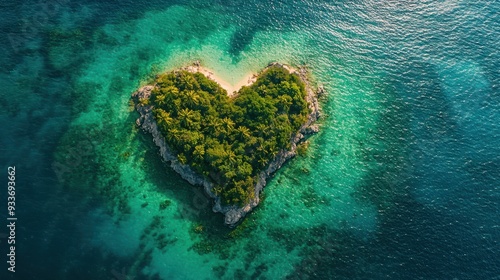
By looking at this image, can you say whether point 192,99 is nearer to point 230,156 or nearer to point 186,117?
point 186,117

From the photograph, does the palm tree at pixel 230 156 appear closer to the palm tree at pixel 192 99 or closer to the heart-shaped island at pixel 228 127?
the heart-shaped island at pixel 228 127

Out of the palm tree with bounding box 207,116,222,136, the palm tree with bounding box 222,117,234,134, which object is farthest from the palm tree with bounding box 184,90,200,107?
the palm tree with bounding box 222,117,234,134

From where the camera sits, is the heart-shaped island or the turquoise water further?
the heart-shaped island

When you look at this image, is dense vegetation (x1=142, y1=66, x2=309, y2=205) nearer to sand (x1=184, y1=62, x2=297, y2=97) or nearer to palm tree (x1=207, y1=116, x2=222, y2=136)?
palm tree (x1=207, y1=116, x2=222, y2=136)

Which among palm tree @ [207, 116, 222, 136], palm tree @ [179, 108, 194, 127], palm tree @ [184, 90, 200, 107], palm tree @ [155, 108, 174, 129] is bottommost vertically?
palm tree @ [155, 108, 174, 129]

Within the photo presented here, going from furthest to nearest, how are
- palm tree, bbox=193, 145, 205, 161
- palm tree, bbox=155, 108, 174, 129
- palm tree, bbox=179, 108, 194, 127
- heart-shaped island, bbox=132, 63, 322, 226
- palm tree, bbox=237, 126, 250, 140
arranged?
palm tree, bbox=179, 108, 194, 127, palm tree, bbox=155, 108, 174, 129, palm tree, bbox=237, 126, 250, 140, palm tree, bbox=193, 145, 205, 161, heart-shaped island, bbox=132, 63, 322, 226

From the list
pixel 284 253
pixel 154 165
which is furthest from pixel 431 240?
pixel 154 165

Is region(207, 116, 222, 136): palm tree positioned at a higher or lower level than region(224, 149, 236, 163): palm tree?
higher

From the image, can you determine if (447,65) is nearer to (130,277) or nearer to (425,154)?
(425,154)

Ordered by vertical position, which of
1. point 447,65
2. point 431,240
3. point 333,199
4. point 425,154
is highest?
point 447,65
